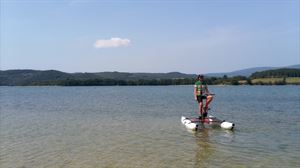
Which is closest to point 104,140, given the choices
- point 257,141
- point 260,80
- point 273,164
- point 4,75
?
point 257,141

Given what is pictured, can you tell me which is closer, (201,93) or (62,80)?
(201,93)

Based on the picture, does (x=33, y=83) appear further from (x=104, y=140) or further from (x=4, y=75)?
(x=104, y=140)

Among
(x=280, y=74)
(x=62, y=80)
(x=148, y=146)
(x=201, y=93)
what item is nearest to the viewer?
(x=148, y=146)

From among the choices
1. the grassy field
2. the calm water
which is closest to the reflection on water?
the calm water

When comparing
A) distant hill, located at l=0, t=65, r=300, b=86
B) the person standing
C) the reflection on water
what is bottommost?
the reflection on water

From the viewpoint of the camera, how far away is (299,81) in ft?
436

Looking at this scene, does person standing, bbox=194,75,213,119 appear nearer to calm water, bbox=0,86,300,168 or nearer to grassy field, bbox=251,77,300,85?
calm water, bbox=0,86,300,168

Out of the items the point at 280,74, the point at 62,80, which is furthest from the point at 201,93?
the point at 62,80

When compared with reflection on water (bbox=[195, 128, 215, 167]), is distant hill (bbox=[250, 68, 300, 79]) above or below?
above

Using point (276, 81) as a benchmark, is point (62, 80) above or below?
above

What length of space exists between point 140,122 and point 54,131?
5.37 metres

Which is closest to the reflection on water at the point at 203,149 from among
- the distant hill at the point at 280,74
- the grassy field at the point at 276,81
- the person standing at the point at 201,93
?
the person standing at the point at 201,93

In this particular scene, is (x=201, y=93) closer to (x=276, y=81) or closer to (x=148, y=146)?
(x=148, y=146)

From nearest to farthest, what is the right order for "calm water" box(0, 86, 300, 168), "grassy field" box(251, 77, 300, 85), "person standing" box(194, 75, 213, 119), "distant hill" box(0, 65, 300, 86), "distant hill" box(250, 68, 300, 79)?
"calm water" box(0, 86, 300, 168), "person standing" box(194, 75, 213, 119), "grassy field" box(251, 77, 300, 85), "distant hill" box(250, 68, 300, 79), "distant hill" box(0, 65, 300, 86)
